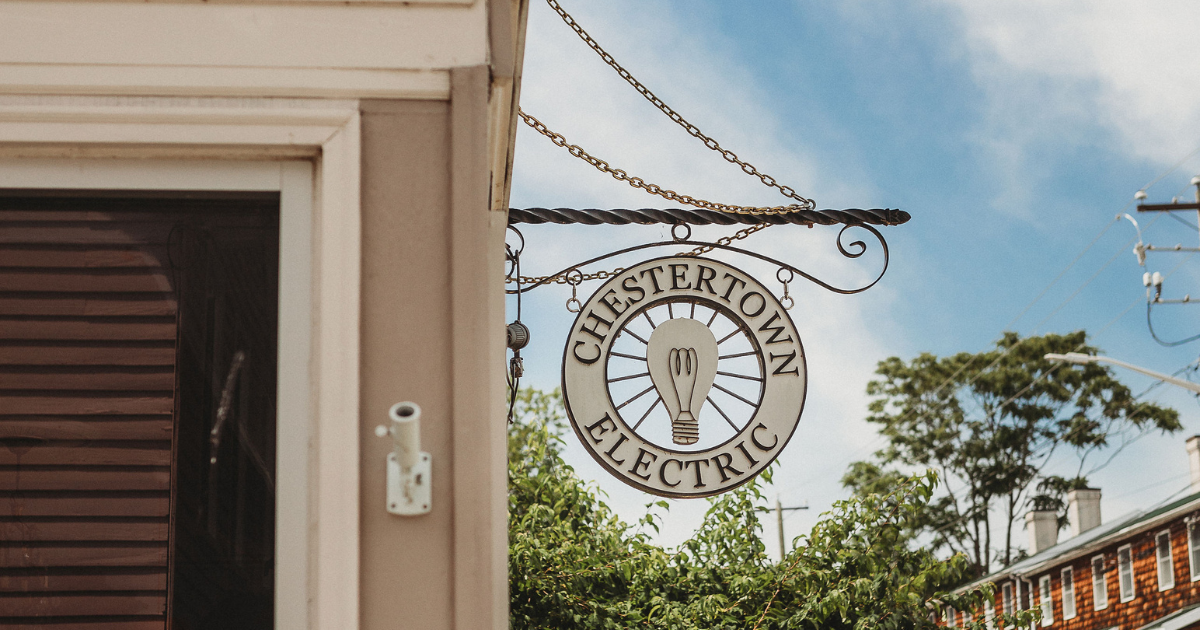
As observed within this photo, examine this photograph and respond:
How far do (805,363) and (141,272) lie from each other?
244 centimetres

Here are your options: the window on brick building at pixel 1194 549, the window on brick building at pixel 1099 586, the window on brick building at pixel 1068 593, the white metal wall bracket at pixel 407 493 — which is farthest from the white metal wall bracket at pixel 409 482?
the window on brick building at pixel 1068 593

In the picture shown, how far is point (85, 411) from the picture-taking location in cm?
273

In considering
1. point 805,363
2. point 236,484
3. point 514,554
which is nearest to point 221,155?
point 236,484

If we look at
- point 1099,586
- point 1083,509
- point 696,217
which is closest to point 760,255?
point 696,217

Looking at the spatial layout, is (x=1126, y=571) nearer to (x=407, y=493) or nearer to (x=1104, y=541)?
(x=1104, y=541)

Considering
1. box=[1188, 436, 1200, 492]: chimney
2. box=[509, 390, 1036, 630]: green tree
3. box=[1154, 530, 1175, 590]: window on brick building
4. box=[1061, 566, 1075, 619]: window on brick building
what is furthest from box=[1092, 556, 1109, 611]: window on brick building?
box=[509, 390, 1036, 630]: green tree

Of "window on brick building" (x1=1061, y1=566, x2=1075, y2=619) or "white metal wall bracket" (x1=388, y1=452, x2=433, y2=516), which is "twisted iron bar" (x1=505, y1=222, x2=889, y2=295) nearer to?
"white metal wall bracket" (x1=388, y1=452, x2=433, y2=516)

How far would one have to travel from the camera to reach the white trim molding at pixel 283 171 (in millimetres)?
2682

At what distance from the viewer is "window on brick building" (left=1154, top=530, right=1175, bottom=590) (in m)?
24.5

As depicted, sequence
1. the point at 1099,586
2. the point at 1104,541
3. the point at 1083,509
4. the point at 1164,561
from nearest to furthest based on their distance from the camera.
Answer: the point at 1164,561
the point at 1104,541
the point at 1099,586
the point at 1083,509

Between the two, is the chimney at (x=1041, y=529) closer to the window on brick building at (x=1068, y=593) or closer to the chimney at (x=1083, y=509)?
the chimney at (x=1083, y=509)

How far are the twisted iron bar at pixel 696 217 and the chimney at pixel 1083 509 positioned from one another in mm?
28879

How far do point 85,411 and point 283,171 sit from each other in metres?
0.73

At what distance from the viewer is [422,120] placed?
2.90 meters
